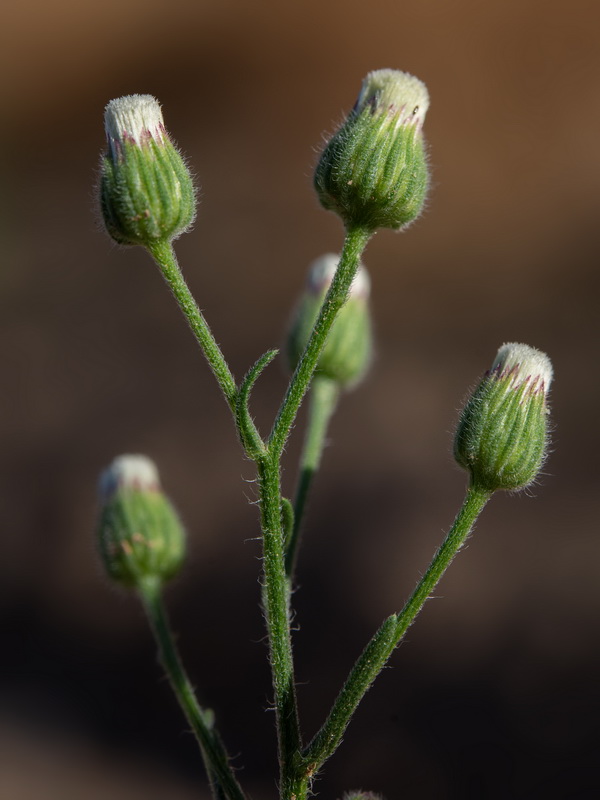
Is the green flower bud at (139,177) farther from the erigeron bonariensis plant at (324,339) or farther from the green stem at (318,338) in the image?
the green stem at (318,338)

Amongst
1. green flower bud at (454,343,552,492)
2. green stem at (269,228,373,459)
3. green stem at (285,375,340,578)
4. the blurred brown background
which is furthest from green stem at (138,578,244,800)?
the blurred brown background

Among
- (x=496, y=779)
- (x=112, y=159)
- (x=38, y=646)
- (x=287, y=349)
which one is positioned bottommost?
(x=496, y=779)

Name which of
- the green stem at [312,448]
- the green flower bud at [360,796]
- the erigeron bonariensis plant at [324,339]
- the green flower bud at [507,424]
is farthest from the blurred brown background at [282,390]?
the green flower bud at [507,424]

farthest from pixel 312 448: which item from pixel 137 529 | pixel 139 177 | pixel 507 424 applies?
pixel 139 177

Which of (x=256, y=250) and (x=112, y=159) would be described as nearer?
(x=112, y=159)

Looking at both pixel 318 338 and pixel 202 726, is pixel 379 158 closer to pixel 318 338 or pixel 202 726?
pixel 318 338

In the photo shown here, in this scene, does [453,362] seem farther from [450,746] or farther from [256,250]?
[450,746]

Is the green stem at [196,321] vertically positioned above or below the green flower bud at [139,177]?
below

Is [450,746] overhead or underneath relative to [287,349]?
underneath

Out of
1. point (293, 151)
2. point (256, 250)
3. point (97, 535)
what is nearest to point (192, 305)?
point (97, 535)
